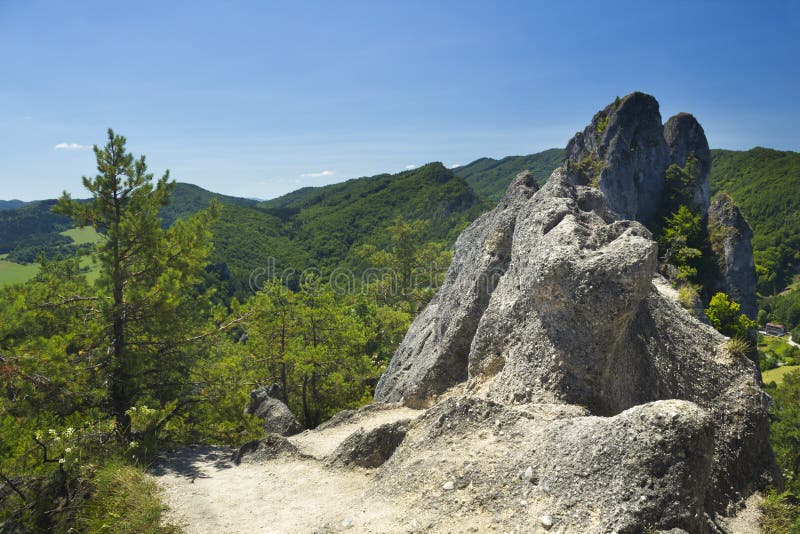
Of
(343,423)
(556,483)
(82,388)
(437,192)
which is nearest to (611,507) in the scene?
(556,483)

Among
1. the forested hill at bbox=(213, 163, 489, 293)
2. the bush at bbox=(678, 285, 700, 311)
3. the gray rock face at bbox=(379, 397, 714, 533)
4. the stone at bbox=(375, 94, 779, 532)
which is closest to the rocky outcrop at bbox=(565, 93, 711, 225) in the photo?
the bush at bbox=(678, 285, 700, 311)

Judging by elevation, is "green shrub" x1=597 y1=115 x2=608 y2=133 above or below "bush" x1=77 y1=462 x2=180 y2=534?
above

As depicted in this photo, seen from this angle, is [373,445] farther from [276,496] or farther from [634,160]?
[634,160]

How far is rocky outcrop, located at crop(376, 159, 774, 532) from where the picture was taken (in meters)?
6.25

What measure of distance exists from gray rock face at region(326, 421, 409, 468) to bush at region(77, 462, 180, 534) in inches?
167

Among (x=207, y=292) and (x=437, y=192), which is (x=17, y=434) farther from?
(x=437, y=192)

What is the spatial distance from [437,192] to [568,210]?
178 m

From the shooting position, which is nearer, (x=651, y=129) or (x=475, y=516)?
(x=475, y=516)

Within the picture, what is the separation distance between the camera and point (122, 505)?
29.2 ft

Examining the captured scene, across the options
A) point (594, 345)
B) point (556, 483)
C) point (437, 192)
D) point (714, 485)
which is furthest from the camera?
point (437, 192)

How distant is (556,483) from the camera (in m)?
6.66

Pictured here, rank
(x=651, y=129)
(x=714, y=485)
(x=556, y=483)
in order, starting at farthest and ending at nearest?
(x=651, y=129) → (x=714, y=485) → (x=556, y=483)

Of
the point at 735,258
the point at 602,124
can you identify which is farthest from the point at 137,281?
the point at 602,124

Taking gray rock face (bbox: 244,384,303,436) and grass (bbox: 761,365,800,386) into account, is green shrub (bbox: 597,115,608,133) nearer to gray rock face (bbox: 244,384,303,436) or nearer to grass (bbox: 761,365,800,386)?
grass (bbox: 761,365,800,386)
